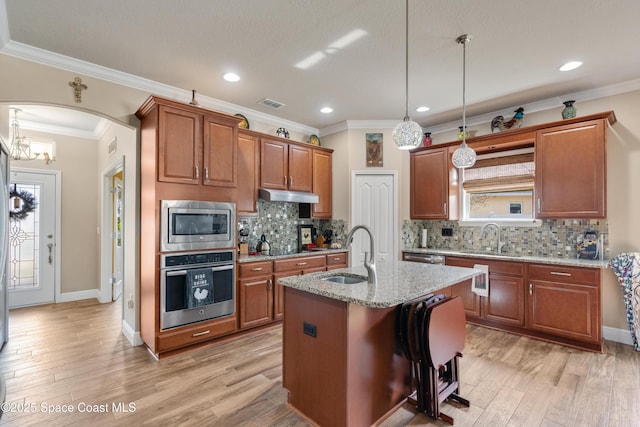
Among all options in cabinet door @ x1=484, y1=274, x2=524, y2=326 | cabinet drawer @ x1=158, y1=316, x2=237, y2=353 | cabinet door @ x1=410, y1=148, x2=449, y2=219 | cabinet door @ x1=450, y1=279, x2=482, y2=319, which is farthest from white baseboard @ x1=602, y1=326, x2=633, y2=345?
cabinet drawer @ x1=158, y1=316, x2=237, y2=353

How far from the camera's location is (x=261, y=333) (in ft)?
12.1

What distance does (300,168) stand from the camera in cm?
460

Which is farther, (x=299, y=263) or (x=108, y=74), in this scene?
(x=299, y=263)

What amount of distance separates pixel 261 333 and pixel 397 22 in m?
3.44

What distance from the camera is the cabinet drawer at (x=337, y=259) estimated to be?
4488mm

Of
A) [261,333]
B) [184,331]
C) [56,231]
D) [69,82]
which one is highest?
[69,82]

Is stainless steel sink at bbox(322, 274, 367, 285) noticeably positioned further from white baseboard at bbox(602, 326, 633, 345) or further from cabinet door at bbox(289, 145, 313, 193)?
white baseboard at bbox(602, 326, 633, 345)

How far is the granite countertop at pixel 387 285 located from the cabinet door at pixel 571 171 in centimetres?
186

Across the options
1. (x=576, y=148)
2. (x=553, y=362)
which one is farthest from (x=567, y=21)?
(x=553, y=362)

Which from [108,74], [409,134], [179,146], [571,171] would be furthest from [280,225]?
[571,171]

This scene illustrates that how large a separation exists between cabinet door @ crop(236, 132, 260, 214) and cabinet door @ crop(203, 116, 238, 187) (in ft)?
1.42

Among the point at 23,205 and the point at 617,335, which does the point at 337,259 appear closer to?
the point at 617,335

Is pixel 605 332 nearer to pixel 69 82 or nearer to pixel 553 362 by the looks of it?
pixel 553 362

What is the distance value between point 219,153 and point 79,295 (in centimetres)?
397
